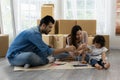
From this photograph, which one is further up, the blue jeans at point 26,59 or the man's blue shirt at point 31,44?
the man's blue shirt at point 31,44

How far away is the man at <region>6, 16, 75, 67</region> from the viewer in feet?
13.0

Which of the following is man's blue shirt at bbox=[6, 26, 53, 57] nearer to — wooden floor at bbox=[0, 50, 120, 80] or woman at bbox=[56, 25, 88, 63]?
wooden floor at bbox=[0, 50, 120, 80]

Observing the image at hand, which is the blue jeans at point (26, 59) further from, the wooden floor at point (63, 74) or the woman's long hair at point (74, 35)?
the woman's long hair at point (74, 35)

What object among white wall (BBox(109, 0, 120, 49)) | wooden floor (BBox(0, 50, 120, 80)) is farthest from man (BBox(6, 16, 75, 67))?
white wall (BBox(109, 0, 120, 49))

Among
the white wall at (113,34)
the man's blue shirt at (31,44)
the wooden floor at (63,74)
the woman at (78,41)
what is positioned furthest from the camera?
the white wall at (113,34)

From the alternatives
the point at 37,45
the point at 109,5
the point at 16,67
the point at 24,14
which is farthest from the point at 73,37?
the point at 24,14

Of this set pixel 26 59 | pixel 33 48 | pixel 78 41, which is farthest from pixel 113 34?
pixel 26 59

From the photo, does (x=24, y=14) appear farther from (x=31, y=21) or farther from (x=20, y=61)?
(x=20, y=61)

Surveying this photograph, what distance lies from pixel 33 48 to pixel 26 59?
28cm

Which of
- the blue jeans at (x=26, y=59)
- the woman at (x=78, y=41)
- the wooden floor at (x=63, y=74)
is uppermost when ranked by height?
the woman at (x=78, y=41)

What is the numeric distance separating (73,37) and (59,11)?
8.09 feet

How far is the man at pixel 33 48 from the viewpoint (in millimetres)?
3977

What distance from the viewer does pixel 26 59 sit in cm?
405

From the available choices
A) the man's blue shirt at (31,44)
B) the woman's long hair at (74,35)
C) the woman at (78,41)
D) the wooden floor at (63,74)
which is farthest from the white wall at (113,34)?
the man's blue shirt at (31,44)
